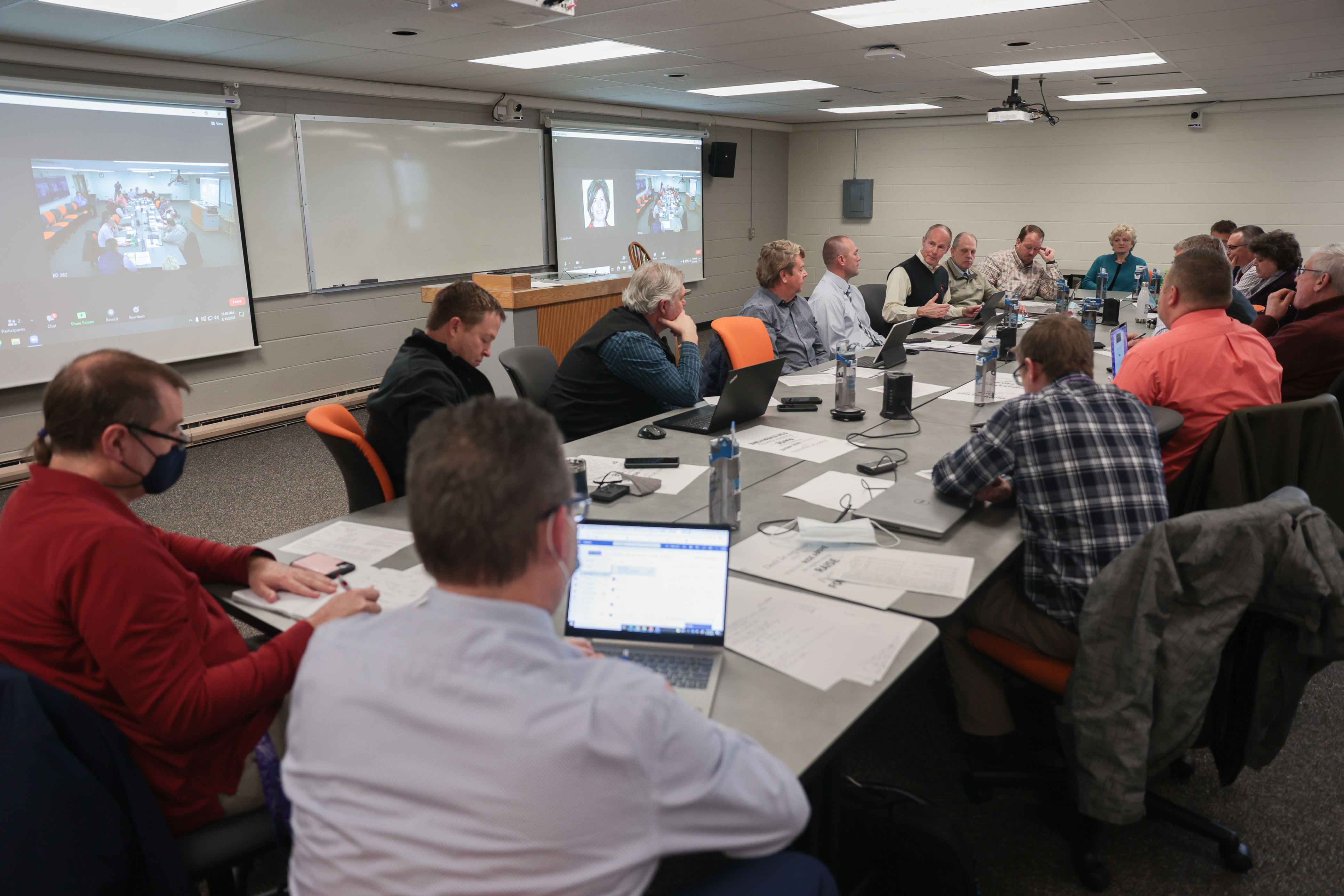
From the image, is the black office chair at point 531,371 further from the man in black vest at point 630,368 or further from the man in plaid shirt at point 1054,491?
the man in plaid shirt at point 1054,491

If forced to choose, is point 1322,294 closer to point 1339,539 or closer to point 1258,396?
point 1258,396

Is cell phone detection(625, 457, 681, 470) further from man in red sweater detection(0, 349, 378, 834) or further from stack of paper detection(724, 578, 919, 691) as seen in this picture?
man in red sweater detection(0, 349, 378, 834)

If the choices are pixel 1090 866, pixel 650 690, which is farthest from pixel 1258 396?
pixel 650 690

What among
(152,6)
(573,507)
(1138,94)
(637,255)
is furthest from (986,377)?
(1138,94)

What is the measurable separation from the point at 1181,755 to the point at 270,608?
6.55ft

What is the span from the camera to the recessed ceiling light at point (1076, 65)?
5.68 metres

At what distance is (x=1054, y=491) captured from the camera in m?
2.00

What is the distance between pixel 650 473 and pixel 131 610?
149 cm

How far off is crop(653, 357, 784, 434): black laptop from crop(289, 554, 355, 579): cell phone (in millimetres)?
1401

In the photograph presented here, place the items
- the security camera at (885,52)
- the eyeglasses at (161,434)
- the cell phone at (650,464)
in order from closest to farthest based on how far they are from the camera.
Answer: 1. the eyeglasses at (161,434)
2. the cell phone at (650,464)
3. the security camera at (885,52)

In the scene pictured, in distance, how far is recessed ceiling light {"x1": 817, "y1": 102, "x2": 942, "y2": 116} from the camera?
847 cm

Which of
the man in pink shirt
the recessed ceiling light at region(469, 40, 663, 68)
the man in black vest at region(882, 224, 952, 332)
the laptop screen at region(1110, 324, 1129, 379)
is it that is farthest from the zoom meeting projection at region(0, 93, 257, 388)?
the laptop screen at region(1110, 324, 1129, 379)

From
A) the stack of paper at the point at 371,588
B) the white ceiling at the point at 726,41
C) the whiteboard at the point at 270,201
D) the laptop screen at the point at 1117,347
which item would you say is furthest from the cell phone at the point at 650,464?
the whiteboard at the point at 270,201

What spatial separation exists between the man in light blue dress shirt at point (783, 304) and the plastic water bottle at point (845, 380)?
989 millimetres
